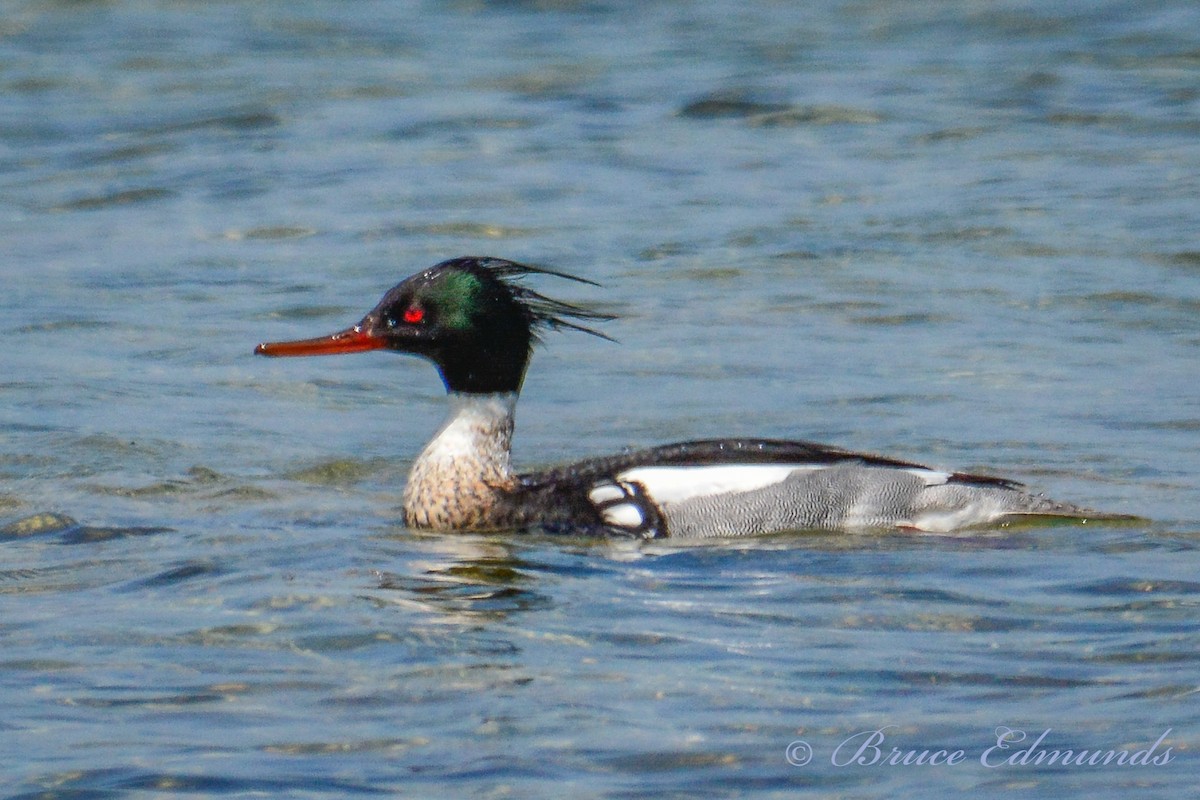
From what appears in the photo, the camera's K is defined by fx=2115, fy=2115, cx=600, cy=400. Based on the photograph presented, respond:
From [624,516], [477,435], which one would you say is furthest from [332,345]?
[624,516]

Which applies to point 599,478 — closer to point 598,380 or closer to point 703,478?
point 703,478

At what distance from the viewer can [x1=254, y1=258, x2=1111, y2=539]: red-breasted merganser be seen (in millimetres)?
Result: 7820

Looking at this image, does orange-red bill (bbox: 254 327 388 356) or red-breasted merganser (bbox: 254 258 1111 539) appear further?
orange-red bill (bbox: 254 327 388 356)

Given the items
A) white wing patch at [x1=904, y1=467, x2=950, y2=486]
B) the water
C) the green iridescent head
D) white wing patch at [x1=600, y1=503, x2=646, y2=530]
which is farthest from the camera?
the green iridescent head

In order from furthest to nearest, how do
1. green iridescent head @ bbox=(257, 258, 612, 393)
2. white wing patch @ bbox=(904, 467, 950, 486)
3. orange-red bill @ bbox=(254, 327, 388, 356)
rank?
green iridescent head @ bbox=(257, 258, 612, 393)
orange-red bill @ bbox=(254, 327, 388, 356)
white wing patch @ bbox=(904, 467, 950, 486)

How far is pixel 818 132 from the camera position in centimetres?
1770

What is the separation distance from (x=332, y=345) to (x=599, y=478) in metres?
1.16

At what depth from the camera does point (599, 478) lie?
311 inches

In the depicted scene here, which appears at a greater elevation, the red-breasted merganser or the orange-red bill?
the orange-red bill

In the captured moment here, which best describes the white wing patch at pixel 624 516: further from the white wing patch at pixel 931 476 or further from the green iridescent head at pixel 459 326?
the white wing patch at pixel 931 476

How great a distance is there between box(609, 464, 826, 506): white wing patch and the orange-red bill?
1082 mm

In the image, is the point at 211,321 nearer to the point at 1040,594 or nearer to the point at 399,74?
the point at 1040,594

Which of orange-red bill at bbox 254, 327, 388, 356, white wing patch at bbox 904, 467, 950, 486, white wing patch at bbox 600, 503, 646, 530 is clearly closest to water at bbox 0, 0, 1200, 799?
white wing patch at bbox 600, 503, 646, 530

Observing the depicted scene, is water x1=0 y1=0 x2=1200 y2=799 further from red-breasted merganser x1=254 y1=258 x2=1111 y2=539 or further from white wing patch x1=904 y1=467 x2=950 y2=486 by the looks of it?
white wing patch x1=904 y1=467 x2=950 y2=486
